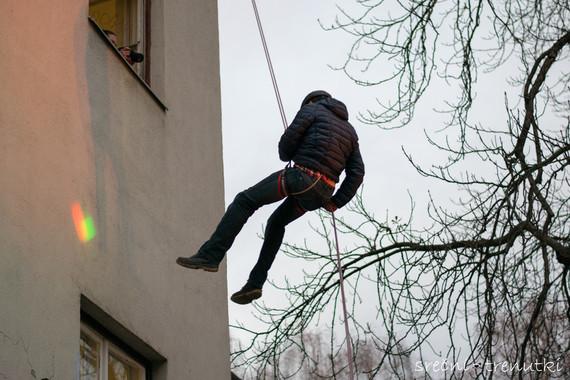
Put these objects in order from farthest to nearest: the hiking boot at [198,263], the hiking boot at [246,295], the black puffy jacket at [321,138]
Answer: the hiking boot at [246,295]
the black puffy jacket at [321,138]
the hiking boot at [198,263]

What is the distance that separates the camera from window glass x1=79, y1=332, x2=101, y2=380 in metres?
6.81

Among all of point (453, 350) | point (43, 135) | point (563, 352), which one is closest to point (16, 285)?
point (43, 135)

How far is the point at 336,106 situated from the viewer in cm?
751

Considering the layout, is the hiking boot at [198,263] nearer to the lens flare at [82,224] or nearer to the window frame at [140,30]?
the lens flare at [82,224]

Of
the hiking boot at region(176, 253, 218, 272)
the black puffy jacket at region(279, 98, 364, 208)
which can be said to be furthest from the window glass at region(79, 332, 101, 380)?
the black puffy jacket at region(279, 98, 364, 208)

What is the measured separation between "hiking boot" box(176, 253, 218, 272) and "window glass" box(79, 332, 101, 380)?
91cm

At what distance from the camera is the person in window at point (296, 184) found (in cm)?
714

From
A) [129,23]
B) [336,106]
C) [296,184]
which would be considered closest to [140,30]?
[129,23]

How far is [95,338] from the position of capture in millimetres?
7078

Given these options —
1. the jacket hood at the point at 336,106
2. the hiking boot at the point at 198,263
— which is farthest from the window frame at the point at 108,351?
the jacket hood at the point at 336,106

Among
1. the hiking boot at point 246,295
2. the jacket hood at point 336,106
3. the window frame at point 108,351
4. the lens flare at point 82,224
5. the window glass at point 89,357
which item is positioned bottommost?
the window glass at point 89,357

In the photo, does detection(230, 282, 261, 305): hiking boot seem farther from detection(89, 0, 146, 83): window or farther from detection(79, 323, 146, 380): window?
detection(89, 0, 146, 83): window

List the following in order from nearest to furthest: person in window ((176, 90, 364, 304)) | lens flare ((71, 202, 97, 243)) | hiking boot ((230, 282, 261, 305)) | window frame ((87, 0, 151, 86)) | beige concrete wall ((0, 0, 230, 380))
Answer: beige concrete wall ((0, 0, 230, 380))
lens flare ((71, 202, 97, 243))
person in window ((176, 90, 364, 304))
hiking boot ((230, 282, 261, 305))
window frame ((87, 0, 151, 86))

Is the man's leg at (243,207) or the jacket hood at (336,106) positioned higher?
the jacket hood at (336,106)
